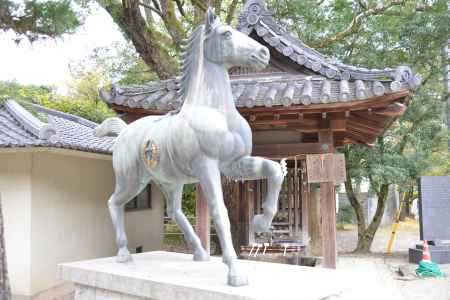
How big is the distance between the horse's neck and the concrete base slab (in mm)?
1326

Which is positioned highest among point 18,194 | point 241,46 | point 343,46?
point 343,46

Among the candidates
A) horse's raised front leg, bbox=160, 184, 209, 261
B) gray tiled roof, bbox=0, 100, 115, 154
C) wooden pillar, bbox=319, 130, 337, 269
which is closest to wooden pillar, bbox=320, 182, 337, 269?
wooden pillar, bbox=319, 130, 337, 269

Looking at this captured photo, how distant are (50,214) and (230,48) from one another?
5970 mm

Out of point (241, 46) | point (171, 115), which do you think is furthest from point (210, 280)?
point (241, 46)

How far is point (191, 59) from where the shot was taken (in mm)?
3389

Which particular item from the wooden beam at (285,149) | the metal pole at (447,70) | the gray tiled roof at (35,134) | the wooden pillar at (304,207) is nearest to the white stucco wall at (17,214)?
the gray tiled roof at (35,134)

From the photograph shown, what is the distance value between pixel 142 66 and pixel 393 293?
1158 cm

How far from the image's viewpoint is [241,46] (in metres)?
3.12

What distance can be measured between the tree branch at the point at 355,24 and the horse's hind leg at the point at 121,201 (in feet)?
27.2

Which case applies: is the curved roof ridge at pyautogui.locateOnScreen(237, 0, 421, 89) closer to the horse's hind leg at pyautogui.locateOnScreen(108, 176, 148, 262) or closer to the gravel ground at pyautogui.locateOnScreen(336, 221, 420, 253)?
the horse's hind leg at pyautogui.locateOnScreen(108, 176, 148, 262)

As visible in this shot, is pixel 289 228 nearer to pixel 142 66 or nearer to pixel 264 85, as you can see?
pixel 264 85

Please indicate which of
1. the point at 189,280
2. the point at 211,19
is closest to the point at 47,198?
the point at 189,280

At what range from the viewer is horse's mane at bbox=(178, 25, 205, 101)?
131 inches

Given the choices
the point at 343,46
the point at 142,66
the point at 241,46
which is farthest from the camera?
the point at 142,66
